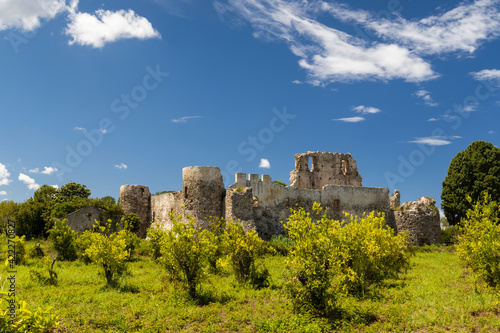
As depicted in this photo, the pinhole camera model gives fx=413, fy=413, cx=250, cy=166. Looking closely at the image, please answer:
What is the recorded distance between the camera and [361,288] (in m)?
14.4

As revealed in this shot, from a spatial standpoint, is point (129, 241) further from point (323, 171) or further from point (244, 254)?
point (323, 171)

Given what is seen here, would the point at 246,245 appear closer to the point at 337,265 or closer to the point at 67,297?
the point at 337,265

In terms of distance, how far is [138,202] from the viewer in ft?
108

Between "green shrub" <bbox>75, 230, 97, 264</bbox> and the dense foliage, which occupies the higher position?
the dense foliage

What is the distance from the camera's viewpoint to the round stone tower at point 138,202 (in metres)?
32.4

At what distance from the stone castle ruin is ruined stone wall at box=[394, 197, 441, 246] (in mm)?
972

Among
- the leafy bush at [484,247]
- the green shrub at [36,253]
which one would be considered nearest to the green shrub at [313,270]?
the leafy bush at [484,247]

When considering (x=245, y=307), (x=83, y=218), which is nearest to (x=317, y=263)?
(x=245, y=307)

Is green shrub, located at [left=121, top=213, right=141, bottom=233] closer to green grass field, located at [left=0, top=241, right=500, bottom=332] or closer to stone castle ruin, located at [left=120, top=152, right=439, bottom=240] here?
stone castle ruin, located at [left=120, top=152, right=439, bottom=240]

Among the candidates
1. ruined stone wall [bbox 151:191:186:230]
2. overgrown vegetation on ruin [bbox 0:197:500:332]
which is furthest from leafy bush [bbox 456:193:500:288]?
ruined stone wall [bbox 151:191:186:230]

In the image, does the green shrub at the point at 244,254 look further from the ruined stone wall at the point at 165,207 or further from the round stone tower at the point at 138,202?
the round stone tower at the point at 138,202

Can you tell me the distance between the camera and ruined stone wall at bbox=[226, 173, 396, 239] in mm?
26562

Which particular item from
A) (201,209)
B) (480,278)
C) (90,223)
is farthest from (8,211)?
(480,278)

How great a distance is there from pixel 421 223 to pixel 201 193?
1728 cm
